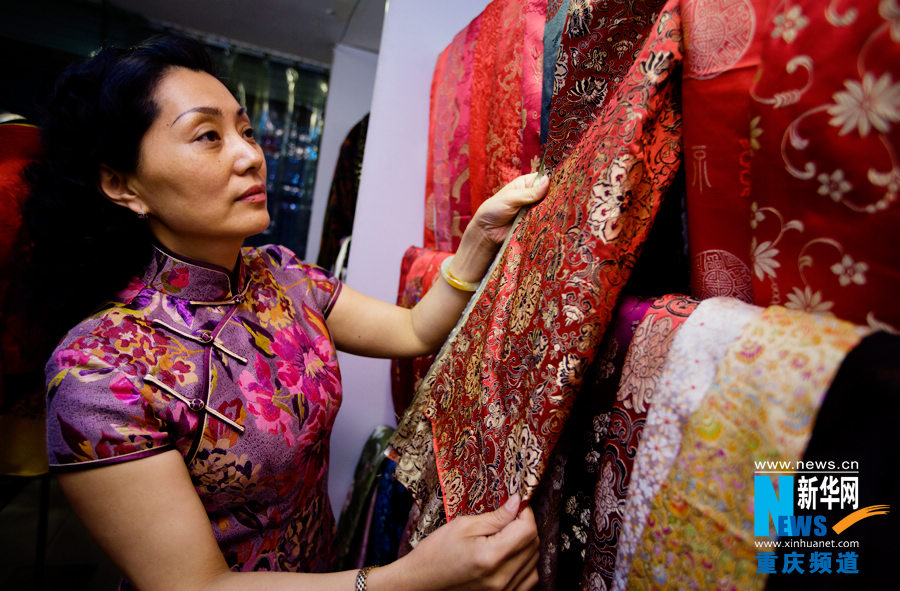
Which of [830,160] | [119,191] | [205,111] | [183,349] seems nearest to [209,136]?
[205,111]

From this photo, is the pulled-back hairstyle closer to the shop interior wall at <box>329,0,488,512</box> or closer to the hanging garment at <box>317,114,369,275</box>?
the shop interior wall at <box>329,0,488,512</box>

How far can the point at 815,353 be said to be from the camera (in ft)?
1.03

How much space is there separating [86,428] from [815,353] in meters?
0.77

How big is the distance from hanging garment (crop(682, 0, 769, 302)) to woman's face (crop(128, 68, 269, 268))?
2.11ft

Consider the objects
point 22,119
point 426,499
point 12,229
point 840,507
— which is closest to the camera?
point 840,507

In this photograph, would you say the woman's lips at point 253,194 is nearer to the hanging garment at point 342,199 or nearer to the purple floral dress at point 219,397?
the purple floral dress at point 219,397

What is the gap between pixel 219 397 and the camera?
0.70 m

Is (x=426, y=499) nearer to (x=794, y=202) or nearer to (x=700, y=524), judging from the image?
(x=700, y=524)

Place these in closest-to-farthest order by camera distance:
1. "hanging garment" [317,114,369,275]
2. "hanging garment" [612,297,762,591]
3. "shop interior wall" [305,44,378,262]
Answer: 1. "hanging garment" [612,297,762,591]
2. "hanging garment" [317,114,369,275]
3. "shop interior wall" [305,44,378,262]

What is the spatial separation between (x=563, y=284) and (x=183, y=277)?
63cm

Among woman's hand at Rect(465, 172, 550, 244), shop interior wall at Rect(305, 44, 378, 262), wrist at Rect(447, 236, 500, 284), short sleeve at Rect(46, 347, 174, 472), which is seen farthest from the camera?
shop interior wall at Rect(305, 44, 378, 262)

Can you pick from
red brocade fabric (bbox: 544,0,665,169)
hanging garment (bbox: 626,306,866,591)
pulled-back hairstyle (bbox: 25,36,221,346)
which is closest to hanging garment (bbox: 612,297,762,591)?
hanging garment (bbox: 626,306,866,591)

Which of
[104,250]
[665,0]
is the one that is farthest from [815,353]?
[104,250]

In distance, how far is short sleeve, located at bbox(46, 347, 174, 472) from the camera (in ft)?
1.95
